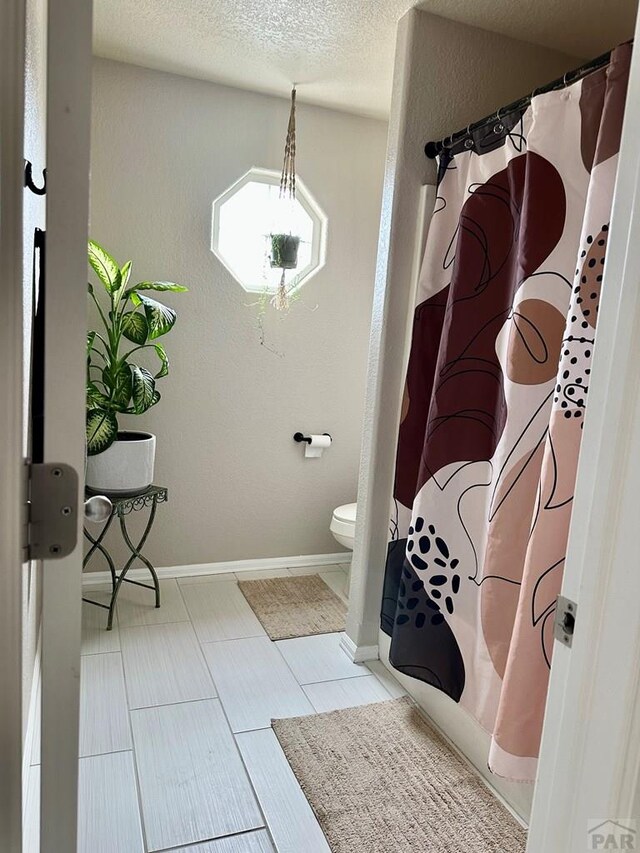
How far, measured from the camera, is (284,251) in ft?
9.32

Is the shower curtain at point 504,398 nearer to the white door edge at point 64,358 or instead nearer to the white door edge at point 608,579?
the white door edge at point 608,579

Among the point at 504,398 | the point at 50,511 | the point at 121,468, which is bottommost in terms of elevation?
the point at 121,468

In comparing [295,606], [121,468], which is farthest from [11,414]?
[295,606]

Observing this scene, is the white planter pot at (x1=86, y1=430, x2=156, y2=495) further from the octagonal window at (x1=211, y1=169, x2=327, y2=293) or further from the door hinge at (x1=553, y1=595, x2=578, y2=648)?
the door hinge at (x1=553, y1=595, x2=578, y2=648)

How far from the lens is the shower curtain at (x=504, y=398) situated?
4.50 feet

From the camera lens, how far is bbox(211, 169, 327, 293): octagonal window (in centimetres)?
290

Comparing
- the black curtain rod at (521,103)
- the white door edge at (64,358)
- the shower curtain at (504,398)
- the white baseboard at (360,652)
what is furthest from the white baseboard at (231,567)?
the white door edge at (64,358)

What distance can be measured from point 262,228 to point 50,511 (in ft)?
8.52

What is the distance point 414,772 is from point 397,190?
1.89m

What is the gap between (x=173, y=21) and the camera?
7.38ft

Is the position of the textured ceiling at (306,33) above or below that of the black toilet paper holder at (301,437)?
above

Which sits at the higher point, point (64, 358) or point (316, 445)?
point (64, 358)

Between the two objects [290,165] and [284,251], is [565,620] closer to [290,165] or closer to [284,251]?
[284,251]

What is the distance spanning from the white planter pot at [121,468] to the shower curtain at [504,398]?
1109 mm
